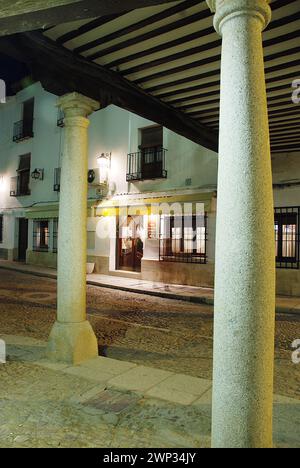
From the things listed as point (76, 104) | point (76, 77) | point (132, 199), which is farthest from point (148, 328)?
point (132, 199)

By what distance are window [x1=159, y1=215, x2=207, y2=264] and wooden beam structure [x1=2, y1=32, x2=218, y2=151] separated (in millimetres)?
6606

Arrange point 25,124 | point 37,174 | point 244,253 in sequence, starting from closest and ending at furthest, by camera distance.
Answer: point 244,253 < point 37,174 < point 25,124

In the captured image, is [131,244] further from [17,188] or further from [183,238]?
[17,188]

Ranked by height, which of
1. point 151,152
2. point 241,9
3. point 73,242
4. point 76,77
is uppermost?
point 151,152

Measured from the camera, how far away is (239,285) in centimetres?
211

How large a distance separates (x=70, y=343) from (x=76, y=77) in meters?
3.78

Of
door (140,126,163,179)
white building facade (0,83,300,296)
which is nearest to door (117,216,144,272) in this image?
white building facade (0,83,300,296)

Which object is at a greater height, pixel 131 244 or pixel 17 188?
pixel 17 188

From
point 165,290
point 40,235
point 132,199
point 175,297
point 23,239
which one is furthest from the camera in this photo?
point 23,239

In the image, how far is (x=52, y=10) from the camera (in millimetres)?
2877

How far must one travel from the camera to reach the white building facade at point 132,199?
11.2 metres

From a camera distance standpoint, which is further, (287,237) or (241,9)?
(287,237)

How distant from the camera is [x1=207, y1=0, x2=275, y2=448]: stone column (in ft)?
6.82

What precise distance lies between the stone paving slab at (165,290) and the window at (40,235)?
3785 mm
